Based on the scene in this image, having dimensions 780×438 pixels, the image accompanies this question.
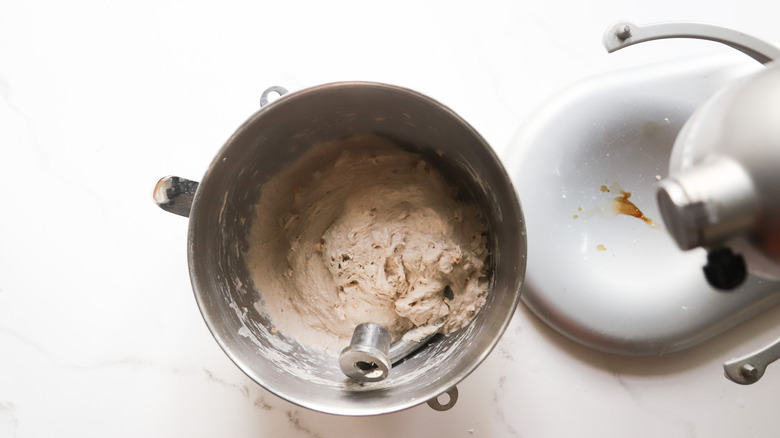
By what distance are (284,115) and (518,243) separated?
1.14 ft

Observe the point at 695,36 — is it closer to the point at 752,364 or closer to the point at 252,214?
the point at 752,364

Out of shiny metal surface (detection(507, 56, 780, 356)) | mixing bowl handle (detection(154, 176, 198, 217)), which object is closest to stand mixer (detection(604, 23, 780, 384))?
shiny metal surface (detection(507, 56, 780, 356))

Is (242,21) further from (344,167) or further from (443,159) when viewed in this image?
(443,159)

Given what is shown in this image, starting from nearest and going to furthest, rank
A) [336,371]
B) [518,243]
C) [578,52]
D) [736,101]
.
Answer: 1. [736,101]
2. [518,243]
3. [336,371]
4. [578,52]

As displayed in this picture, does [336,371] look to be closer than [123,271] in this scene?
Yes

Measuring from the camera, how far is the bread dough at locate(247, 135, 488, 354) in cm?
77

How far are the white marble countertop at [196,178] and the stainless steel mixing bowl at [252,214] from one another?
0.14 m

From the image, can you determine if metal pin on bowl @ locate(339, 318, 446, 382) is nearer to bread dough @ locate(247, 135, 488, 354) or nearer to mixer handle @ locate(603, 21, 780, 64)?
bread dough @ locate(247, 135, 488, 354)

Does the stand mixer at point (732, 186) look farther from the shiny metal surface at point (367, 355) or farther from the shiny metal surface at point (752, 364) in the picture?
the shiny metal surface at point (367, 355)

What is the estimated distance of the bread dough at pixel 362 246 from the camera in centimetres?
77

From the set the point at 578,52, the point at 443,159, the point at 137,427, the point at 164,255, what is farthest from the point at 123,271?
the point at 578,52

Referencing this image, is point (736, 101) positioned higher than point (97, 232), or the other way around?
point (736, 101)

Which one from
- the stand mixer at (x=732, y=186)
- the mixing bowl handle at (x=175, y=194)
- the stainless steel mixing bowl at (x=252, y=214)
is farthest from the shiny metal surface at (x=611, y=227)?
the mixing bowl handle at (x=175, y=194)

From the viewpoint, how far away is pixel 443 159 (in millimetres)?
777
